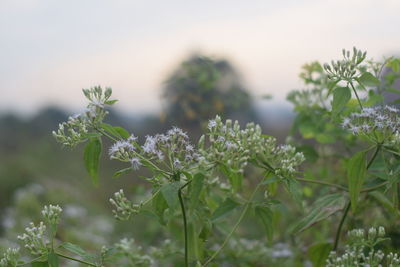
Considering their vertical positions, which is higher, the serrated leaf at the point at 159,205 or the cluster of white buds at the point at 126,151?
the cluster of white buds at the point at 126,151

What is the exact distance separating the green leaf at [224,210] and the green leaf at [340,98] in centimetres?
57

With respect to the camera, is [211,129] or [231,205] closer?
[211,129]

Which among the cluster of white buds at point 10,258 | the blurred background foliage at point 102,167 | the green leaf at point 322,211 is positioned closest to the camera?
the cluster of white buds at point 10,258

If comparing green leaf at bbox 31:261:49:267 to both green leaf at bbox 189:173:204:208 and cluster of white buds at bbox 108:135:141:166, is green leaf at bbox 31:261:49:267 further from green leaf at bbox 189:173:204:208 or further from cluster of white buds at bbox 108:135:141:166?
green leaf at bbox 189:173:204:208

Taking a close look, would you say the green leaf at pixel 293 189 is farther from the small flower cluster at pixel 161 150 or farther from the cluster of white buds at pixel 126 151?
the cluster of white buds at pixel 126 151

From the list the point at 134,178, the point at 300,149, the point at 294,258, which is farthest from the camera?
the point at 134,178

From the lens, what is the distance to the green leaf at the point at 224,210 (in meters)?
1.95

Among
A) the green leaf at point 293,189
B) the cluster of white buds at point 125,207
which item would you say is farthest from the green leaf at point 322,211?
the cluster of white buds at point 125,207

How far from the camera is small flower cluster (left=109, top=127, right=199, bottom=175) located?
1.69 meters

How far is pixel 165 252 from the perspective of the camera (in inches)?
106

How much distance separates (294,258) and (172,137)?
1.99 meters

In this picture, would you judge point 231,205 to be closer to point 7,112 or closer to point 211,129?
point 211,129

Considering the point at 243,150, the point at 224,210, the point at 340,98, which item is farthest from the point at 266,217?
the point at 340,98

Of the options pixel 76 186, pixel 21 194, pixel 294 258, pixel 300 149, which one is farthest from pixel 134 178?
pixel 300 149
